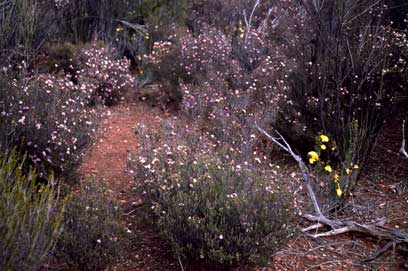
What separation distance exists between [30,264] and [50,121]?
2108 mm

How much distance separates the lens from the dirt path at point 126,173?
4293mm

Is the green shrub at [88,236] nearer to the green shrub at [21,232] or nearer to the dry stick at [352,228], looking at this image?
the green shrub at [21,232]

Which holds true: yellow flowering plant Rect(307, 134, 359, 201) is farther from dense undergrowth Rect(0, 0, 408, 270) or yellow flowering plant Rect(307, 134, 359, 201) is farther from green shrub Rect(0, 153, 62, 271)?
green shrub Rect(0, 153, 62, 271)

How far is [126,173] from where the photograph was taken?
5.49 m

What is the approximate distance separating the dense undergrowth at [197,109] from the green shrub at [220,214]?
0.04 ft

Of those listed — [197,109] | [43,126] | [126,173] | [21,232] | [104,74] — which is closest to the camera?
[21,232]

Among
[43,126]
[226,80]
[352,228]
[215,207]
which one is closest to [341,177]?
[352,228]

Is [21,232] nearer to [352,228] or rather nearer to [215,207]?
[215,207]

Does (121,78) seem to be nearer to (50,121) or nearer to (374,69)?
(50,121)

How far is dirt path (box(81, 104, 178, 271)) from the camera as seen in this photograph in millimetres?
4293

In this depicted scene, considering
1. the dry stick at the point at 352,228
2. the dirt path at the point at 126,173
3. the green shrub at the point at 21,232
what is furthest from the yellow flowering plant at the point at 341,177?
the green shrub at the point at 21,232

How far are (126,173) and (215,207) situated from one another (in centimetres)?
164

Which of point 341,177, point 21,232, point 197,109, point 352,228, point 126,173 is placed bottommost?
point 126,173

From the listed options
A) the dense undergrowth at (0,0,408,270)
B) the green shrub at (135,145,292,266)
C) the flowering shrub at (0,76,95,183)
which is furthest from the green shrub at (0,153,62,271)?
the flowering shrub at (0,76,95,183)
